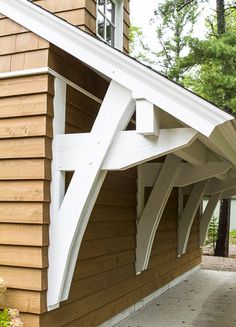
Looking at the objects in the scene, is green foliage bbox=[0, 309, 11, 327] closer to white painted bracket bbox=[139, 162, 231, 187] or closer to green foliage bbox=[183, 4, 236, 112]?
white painted bracket bbox=[139, 162, 231, 187]

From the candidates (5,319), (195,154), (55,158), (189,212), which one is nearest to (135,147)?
(55,158)

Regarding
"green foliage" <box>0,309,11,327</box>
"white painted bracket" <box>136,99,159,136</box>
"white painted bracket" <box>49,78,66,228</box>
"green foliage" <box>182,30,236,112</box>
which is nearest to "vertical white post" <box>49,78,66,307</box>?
"white painted bracket" <box>49,78,66,228</box>

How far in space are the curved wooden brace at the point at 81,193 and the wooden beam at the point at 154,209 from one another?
1765 mm

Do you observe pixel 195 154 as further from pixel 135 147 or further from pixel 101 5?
pixel 101 5

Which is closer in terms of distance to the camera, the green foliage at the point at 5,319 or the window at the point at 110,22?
the green foliage at the point at 5,319

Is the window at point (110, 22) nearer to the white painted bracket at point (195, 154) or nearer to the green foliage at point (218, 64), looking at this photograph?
the white painted bracket at point (195, 154)

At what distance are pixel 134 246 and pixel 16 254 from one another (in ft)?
7.46

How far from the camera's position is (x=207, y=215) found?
9.12m

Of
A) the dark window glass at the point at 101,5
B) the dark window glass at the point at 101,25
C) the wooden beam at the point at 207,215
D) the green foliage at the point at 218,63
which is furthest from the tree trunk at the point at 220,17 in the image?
the dark window glass at the point at 101,25

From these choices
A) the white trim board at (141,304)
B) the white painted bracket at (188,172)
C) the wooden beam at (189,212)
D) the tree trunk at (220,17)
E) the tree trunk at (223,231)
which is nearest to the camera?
the white painted bracket at (188,172)

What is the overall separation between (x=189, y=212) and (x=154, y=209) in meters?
2.28

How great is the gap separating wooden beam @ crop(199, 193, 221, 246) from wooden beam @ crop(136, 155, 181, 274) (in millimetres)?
3494

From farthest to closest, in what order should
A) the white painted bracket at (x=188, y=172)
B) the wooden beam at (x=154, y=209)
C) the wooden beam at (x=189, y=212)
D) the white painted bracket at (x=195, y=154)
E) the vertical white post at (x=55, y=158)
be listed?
1. the wooden beam at (x=189, y=212)
2. the wooden beam at (x=154, y=209)
3. the white painted bracket at (x=188, y=172)
4. the white painted bracket at (x=195, y=154)
5. the vertical white post at (x=55, y=158)

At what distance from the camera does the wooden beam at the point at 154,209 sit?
17.0 feet
